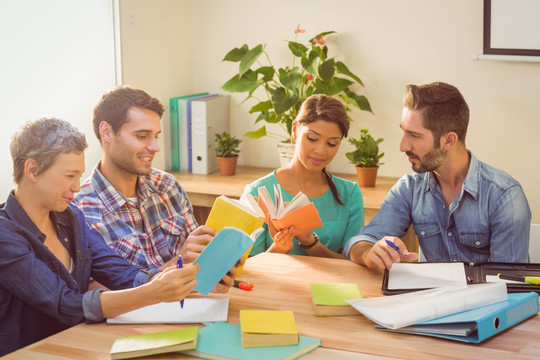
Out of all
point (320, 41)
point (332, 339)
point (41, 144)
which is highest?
point (320, 41)

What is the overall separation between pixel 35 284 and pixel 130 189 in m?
0.78

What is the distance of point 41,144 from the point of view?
178cm

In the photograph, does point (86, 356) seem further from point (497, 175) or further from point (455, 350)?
point (497, 175)

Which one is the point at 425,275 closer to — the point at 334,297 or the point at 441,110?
the point at 334,297

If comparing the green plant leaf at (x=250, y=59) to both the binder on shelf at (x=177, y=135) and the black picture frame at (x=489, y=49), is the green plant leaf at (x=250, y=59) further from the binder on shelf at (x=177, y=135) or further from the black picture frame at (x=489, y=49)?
the black picture frame at (x=489, y=49)

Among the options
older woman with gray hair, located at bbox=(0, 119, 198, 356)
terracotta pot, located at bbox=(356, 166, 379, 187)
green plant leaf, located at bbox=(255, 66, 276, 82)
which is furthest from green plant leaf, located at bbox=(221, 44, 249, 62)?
older woman with gray hair, located at bbox=(0, 119, 198, 356)

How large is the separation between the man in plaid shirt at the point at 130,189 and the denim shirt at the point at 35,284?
37cm

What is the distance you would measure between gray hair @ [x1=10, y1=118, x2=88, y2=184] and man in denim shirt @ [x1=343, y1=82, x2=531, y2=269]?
3.18ft

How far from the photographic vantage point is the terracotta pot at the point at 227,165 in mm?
3623

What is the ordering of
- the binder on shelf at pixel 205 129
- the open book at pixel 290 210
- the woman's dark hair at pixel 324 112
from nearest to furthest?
the open book at pixel 290 210, the woman's dark hair at pixel 324 112, the binder on shelf at pixel 205 129

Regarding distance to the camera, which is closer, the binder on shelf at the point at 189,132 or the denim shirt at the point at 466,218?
the denim shirt at the point at 466,218

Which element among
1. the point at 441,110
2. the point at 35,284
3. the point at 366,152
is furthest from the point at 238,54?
the point at 35,284

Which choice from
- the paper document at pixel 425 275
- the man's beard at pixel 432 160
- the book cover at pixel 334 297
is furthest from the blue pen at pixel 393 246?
the man's beard at pixel 432 160

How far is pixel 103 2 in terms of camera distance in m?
3.25
